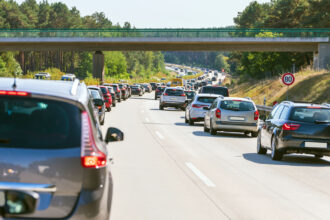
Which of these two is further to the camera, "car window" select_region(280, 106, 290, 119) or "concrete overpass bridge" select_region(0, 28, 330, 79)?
"concrete overpass bridge" select_region(0, 28, 330, 79)

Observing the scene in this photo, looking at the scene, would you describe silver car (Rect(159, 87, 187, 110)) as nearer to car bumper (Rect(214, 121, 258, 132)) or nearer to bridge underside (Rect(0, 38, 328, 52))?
car bumper (Rect(214, 121, 258, 132))

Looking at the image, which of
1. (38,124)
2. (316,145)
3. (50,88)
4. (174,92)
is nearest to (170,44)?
(174,92)

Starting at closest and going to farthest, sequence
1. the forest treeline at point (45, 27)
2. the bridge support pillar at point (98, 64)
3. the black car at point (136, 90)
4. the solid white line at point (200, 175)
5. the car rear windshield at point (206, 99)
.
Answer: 1. the solid white line at point (200, 175)
2. the car rear windshield at point (206, 99)
3. the black car at point (136, 90)
4. the bridge support pillar at point (98, 64)
5. the forest treeline at point (45, 27)

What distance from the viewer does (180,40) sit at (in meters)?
69.1

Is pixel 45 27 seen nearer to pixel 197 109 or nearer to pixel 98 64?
pixel 98 64

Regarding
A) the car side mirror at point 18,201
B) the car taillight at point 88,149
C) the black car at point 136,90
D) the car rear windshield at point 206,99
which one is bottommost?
the black car at point 136,90

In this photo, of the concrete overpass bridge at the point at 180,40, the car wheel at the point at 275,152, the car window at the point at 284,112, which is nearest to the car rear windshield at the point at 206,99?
the car window at the point at 284,112

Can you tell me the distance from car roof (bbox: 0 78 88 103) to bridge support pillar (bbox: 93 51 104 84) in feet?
245

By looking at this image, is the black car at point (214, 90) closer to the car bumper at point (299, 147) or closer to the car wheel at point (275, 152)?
the car wheel at point (275, 152)

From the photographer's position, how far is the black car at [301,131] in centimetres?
1419

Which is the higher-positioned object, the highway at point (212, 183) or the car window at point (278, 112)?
the car window at point (278, 112)

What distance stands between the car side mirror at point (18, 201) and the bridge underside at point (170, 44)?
6487 centimetres

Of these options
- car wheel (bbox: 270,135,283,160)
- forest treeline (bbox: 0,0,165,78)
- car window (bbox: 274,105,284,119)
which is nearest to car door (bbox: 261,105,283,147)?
car window (bbox: 274,105,284,119)

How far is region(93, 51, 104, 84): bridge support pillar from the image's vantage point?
79500mm
